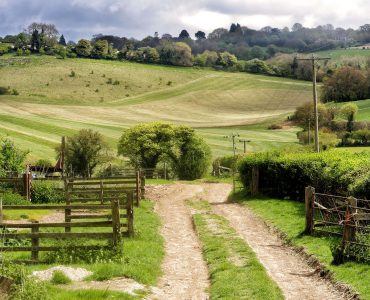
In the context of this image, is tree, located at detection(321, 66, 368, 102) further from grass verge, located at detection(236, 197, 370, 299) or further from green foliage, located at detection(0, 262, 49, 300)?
green foliage, located at detection(0, 262, 49, 300)

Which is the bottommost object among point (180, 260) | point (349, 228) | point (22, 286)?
point (180, 260)

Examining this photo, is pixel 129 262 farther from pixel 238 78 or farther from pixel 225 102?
pixel 238 78

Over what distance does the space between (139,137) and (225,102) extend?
80759mm

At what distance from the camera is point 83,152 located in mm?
62594

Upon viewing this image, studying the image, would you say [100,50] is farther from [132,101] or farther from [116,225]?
[116,225]

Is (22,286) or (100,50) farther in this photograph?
(100,50)

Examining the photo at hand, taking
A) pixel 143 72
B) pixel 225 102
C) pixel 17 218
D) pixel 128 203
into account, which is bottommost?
pixel 17 218

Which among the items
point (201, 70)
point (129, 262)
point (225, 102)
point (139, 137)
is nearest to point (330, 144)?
point (139, 137)

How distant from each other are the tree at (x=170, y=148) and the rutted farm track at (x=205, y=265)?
29266 mm

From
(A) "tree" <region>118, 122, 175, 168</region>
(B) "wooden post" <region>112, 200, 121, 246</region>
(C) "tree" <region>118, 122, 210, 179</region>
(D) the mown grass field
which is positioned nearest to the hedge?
(B) "wooden post" <region>112, 200, 121, 246</region>

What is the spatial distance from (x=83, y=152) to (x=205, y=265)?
154 feet

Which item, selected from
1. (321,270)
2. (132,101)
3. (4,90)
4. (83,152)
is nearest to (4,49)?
(4,90)

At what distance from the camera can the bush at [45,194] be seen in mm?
34250

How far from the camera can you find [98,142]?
6266 cm
